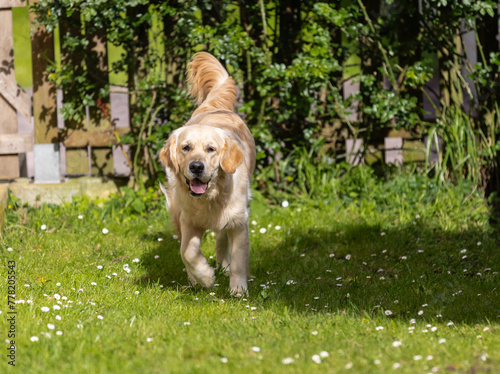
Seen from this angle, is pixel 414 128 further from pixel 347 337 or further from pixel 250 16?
pixel 347 337

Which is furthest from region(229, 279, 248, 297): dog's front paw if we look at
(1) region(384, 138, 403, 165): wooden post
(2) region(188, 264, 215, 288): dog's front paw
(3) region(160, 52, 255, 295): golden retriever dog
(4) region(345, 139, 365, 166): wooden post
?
(1) region(384, 138, 403, 165): wooden post

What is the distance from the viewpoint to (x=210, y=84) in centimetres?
529

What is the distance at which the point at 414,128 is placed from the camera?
20.7 feet

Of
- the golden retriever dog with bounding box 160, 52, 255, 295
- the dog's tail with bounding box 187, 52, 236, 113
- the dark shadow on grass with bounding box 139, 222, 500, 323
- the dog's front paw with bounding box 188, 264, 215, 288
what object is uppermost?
the dog's tail with bounding box 187, 52, 236, 113

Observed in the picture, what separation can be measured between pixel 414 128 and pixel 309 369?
4356mm

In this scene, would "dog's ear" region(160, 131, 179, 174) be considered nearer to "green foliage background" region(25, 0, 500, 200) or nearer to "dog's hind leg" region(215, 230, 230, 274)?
"dog's hind leg" region(215, 230, 230, 274)

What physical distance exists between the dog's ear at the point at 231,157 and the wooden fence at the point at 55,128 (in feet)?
8.25

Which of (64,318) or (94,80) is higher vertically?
(94,80)

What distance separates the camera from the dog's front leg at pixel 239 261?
3.91 meters

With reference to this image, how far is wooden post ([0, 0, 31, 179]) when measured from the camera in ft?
20.0

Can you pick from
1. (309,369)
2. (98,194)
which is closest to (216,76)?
(98,194)

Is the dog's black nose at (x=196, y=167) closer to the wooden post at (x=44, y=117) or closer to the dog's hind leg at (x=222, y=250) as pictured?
the dog's hind leg at (x=222, y=250)

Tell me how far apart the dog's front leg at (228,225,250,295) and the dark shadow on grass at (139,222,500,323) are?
2.8 inches

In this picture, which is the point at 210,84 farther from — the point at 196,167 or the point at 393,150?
the point at 393,150
